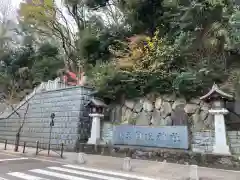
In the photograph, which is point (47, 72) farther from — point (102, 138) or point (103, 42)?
point (102, 138)

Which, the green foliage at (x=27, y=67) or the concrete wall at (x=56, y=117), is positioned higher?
the green foliage at (x=27, y=67)

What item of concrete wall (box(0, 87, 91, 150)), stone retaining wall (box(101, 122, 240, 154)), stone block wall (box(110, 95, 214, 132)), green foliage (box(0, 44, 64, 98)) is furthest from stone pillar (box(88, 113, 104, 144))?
green foliage (box(0, 44, 64, 98))

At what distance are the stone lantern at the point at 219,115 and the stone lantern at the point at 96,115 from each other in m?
6.67

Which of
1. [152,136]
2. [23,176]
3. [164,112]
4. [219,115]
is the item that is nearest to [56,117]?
[152,136]

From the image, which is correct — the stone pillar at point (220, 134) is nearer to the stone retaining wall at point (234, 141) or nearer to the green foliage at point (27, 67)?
the stone retaining wall at point (234, 141)

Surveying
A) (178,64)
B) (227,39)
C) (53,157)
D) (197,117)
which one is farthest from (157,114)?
(53,157)

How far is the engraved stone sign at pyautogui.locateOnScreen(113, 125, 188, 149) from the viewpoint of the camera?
11.3 metres

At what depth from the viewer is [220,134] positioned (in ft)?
33.3

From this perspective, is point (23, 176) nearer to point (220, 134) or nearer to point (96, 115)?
point (96, 115)

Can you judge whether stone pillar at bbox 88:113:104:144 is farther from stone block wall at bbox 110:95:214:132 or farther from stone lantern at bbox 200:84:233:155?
stone lantern at bbox 200:84:233:155

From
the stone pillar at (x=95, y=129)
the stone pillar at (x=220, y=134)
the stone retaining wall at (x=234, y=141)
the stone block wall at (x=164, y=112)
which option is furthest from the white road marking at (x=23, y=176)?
the stone retaining wall at (x=234, y=141)

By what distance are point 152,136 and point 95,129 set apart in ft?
13.1

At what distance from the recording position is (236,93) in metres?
10.5

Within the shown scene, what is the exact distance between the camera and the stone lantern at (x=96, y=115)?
1455 centimetres
